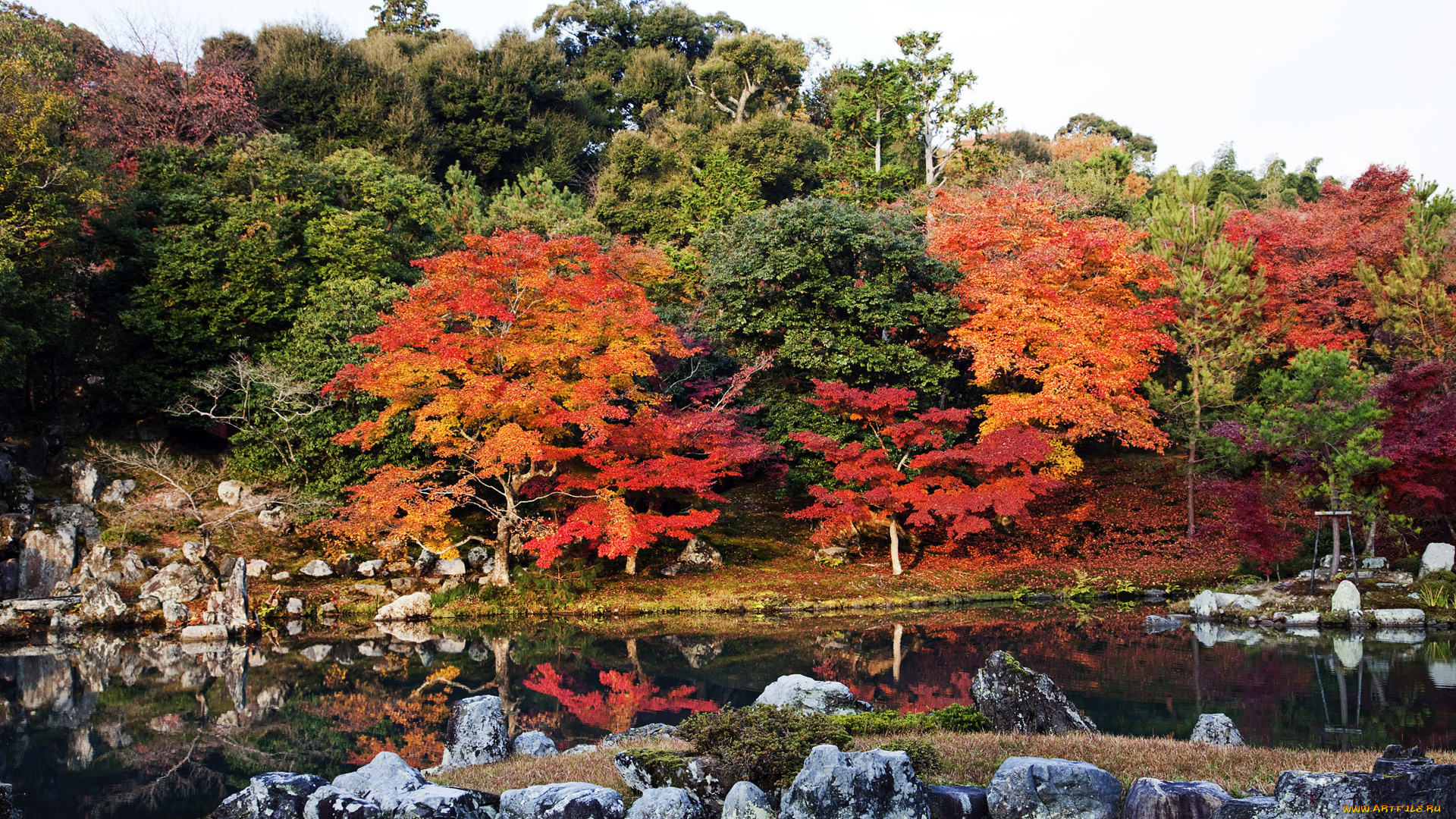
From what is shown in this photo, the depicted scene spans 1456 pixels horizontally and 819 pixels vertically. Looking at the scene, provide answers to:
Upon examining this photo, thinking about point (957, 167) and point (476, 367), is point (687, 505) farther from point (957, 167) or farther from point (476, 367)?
point (957, 167)

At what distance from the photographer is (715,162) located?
3086 centimetres

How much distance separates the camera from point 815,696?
8148mm

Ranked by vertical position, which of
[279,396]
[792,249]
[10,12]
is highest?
[10,12]

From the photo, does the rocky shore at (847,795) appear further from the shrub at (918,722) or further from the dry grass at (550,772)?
the shrub at (918,722)

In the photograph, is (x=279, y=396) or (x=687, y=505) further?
(x=687, y=505)

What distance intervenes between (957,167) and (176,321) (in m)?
22.0

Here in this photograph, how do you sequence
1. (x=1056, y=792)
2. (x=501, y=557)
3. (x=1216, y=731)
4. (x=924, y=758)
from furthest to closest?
(x=501, y=557) → (x=1216, y=731) → (x=924, y=758) → (x=1056, y=792)

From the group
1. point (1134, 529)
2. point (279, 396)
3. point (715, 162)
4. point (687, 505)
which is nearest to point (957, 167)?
point (715, 162)

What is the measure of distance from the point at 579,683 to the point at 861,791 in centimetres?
693

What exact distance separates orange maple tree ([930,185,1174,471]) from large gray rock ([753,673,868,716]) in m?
12.0

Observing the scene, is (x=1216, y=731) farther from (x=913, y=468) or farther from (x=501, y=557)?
(x=501, y=557)

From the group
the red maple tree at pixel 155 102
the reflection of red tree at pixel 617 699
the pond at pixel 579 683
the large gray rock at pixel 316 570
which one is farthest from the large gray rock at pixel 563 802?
the red maple tree at pixel 155 102

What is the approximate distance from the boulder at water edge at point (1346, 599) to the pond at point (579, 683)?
0.69m

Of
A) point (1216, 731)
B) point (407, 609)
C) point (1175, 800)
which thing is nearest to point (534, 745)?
point (1175, 800)
